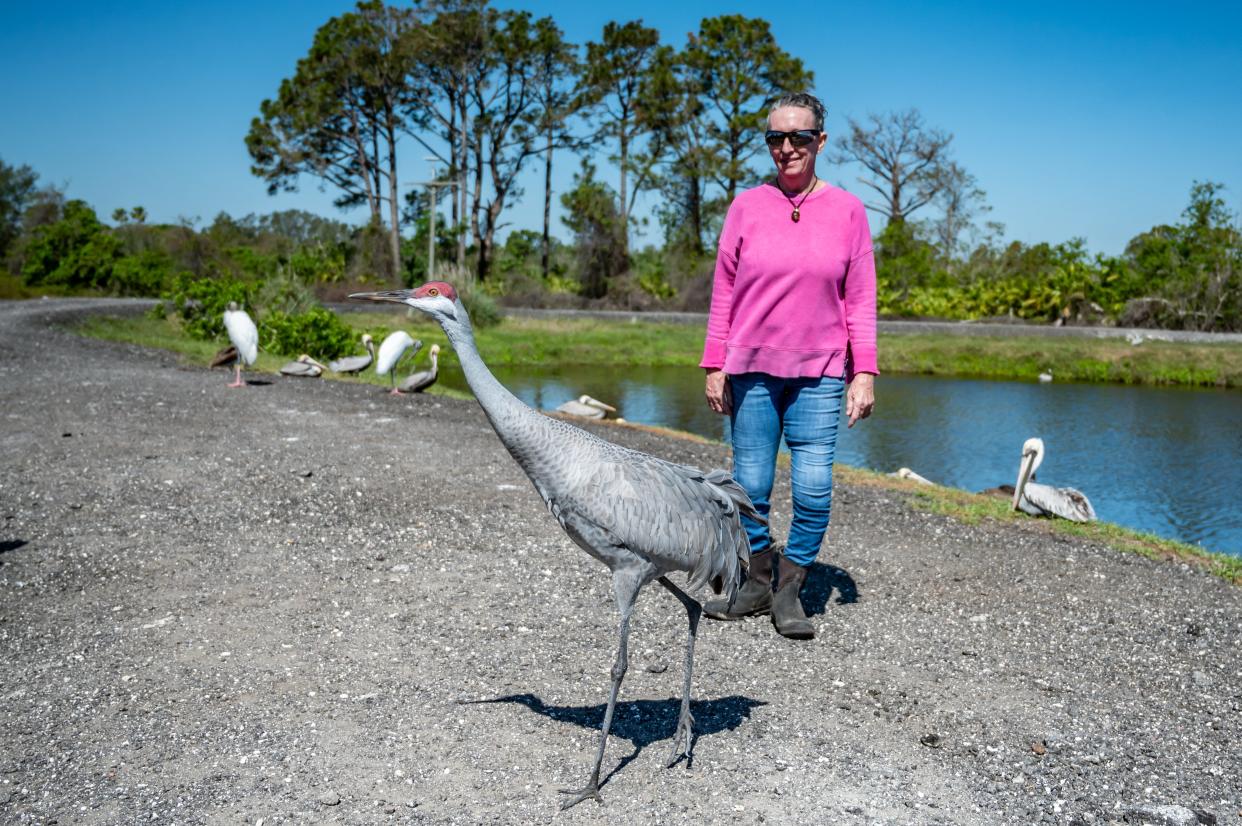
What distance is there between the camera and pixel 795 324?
17.2ft

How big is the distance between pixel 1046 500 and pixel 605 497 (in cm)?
658

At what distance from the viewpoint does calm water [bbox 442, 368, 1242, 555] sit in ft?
46.2

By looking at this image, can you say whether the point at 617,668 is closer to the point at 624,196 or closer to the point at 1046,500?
the point at 1046,500

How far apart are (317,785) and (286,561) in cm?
322

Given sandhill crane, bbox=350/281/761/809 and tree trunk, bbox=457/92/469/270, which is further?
tree trunk, bbox=457/92/469/270

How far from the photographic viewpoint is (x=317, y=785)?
4.00 metres

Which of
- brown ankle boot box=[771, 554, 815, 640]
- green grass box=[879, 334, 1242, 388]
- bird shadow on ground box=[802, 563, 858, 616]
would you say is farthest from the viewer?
green grass box=[879, 334, 1242, 388]

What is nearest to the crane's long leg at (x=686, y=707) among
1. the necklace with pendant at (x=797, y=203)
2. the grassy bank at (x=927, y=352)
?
the necklace with pendant at (x=797, y=203)

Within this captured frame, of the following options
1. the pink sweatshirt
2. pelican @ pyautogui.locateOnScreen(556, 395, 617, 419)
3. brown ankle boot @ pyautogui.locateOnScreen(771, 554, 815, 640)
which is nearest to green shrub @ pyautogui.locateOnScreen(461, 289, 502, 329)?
pelican @ pyautogui.locateOnScreen(556, 395, 617, 419)

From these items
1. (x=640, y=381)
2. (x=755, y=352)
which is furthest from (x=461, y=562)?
(x=640, y=381)

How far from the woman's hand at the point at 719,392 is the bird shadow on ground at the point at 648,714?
163cm

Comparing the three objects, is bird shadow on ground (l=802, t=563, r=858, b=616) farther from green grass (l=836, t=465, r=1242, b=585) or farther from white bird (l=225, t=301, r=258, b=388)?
white bird (l=225, t=301, r=258, b=388)

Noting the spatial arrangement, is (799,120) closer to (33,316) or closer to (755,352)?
(755,352)

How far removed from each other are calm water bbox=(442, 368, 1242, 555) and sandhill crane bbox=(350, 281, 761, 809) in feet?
31.5
